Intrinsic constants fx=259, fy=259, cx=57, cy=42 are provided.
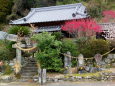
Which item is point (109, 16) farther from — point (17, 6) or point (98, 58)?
point (17, 6)

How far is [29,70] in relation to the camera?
1911 centimetres

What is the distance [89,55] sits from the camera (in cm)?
1936

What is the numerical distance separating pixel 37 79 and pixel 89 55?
4.45 m

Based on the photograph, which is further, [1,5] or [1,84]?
[1,5]

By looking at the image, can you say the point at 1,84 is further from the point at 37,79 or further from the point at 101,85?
the point at 101,85

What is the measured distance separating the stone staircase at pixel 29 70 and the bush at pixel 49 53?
3.84 ft

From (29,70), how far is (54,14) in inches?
470

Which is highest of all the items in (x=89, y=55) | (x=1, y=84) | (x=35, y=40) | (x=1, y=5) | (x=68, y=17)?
(x=1, y=5)

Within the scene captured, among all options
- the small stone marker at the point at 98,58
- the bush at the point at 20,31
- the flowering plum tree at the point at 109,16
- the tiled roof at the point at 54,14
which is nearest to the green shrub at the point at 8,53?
the bush at the point at 20,31

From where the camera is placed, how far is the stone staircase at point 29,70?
60.0 feet

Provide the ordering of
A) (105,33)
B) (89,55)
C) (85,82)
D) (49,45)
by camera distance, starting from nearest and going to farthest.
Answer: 1. (85,82)
2. (49,45)
3. (89,55)
4. (105,33)

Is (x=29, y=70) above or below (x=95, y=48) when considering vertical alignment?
below

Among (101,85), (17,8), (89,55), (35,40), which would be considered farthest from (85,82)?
(17,8)

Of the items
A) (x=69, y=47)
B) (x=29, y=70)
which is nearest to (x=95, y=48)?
(x=69, y=47)
